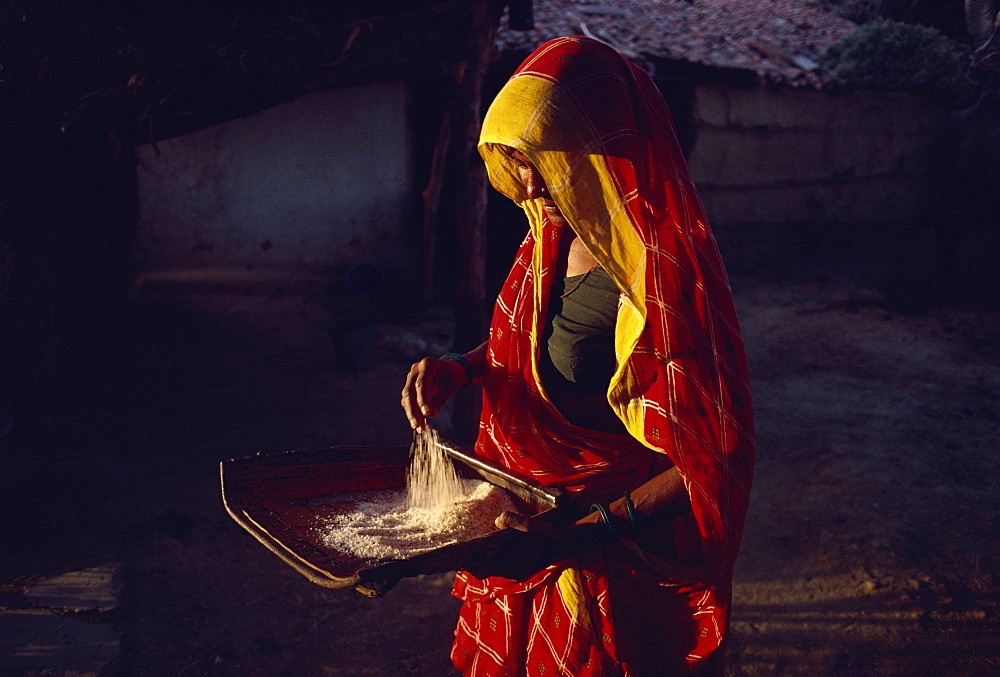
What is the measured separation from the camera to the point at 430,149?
847cm

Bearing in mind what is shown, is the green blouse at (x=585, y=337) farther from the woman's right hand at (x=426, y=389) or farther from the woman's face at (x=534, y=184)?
the woman's right hand at (x=426, y=389)

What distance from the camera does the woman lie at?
4.80 ft

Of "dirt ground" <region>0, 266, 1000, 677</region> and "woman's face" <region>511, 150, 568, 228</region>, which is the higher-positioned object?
"woman's face" <region>511, 150, 568, 228</region>

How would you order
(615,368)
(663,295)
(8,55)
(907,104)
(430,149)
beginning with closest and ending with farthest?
(663,295) < (615,368) < (8,55) < (430,149) < (907,104)

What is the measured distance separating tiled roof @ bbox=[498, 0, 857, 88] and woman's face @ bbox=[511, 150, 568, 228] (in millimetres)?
6798

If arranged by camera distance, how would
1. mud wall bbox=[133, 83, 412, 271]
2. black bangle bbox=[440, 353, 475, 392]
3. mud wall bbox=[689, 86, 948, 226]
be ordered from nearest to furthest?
black bangle bbox=[440, 353, 475, 392], mud wall bbox=[133, 83, 412, 271], mud wall bbox=[689, 86, 948, 226]

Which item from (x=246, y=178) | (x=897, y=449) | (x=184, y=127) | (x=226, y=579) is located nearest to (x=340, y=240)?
(x=246, y=178)

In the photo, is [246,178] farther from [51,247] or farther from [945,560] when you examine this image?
[945,560]

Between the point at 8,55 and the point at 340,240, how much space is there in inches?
171

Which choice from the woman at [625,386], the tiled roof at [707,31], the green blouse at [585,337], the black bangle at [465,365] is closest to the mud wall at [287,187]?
the tiled roof at [707,31]

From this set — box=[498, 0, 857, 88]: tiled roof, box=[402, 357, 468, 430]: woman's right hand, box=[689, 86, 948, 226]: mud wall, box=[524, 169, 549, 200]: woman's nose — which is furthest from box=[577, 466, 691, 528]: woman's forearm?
box=[689, 86, 948, 226]: mud wall

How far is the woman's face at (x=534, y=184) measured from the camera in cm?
162

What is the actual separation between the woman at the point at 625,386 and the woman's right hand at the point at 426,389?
0.30m

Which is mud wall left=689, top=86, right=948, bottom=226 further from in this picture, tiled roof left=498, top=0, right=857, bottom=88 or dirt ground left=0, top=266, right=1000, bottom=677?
dirt ground left=0, top=266, right=1000, bottom=677
